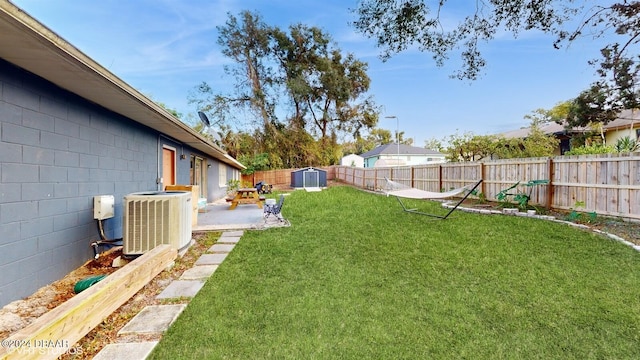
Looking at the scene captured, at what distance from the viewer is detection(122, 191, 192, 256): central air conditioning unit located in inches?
134

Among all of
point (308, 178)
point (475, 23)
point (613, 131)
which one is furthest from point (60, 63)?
point (613, 131)

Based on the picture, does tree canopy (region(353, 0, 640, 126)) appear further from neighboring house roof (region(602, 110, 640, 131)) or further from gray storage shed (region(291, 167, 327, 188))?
gray storage shed (region(291, 167, 327, 188))

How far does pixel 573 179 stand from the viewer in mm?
5820

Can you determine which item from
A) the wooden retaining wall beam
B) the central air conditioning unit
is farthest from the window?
the wooden retaining wall beam

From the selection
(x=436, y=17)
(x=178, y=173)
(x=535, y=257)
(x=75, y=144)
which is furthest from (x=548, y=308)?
(x=178, y=173)

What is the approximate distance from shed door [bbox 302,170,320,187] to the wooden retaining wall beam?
56.5 feet

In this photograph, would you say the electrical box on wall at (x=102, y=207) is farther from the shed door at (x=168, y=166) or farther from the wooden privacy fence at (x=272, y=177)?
the wooden privacy fence at (x=272, y=177)

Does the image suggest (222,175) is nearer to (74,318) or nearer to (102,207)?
(102,207)

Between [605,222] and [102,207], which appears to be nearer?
[102,207]

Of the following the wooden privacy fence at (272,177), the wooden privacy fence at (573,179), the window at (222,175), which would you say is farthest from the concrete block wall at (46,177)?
the wooden privacy fence at (272,177)

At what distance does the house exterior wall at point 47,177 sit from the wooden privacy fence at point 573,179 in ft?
26.3

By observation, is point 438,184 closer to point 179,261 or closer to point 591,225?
point 591,225

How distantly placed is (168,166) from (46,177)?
4.18 m

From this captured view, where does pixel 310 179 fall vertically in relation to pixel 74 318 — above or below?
above
